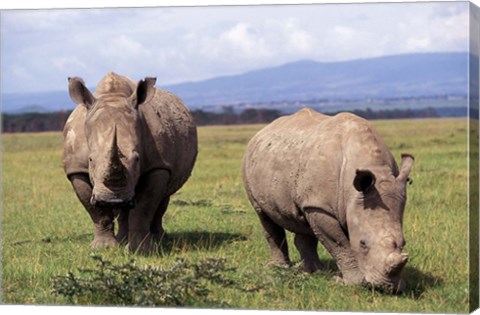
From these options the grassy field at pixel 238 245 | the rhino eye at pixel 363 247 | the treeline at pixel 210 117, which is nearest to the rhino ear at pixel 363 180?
the rhino eye at pixel 363 247

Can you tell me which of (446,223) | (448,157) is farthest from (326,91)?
(446,223)

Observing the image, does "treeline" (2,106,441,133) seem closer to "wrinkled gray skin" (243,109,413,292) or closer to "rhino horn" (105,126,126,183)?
"rhino horn" (105,126,126,183)

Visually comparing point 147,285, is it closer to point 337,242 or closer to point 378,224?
point 337,242

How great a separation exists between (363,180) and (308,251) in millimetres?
1678

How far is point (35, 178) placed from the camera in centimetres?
2003

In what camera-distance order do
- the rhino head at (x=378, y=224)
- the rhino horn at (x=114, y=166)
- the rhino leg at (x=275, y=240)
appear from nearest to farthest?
the rhino head at (x=378, y=224), the rhino horn at (x=114, y=166), the rhino leg at (x=275, y=240)

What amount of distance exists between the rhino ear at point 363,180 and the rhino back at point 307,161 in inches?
7.5

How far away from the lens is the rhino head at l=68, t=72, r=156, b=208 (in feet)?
35.4

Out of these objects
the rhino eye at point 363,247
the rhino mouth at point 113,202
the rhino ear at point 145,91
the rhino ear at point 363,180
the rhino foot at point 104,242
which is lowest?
the rhino foot at point 104,242

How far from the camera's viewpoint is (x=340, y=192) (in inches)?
378

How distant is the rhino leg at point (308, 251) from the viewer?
10.8m

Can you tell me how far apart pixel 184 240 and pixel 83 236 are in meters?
1.31

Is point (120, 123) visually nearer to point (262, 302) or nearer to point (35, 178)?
point (262, 302)

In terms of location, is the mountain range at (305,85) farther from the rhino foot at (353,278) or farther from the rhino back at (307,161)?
the rhino foot at (353,278)
